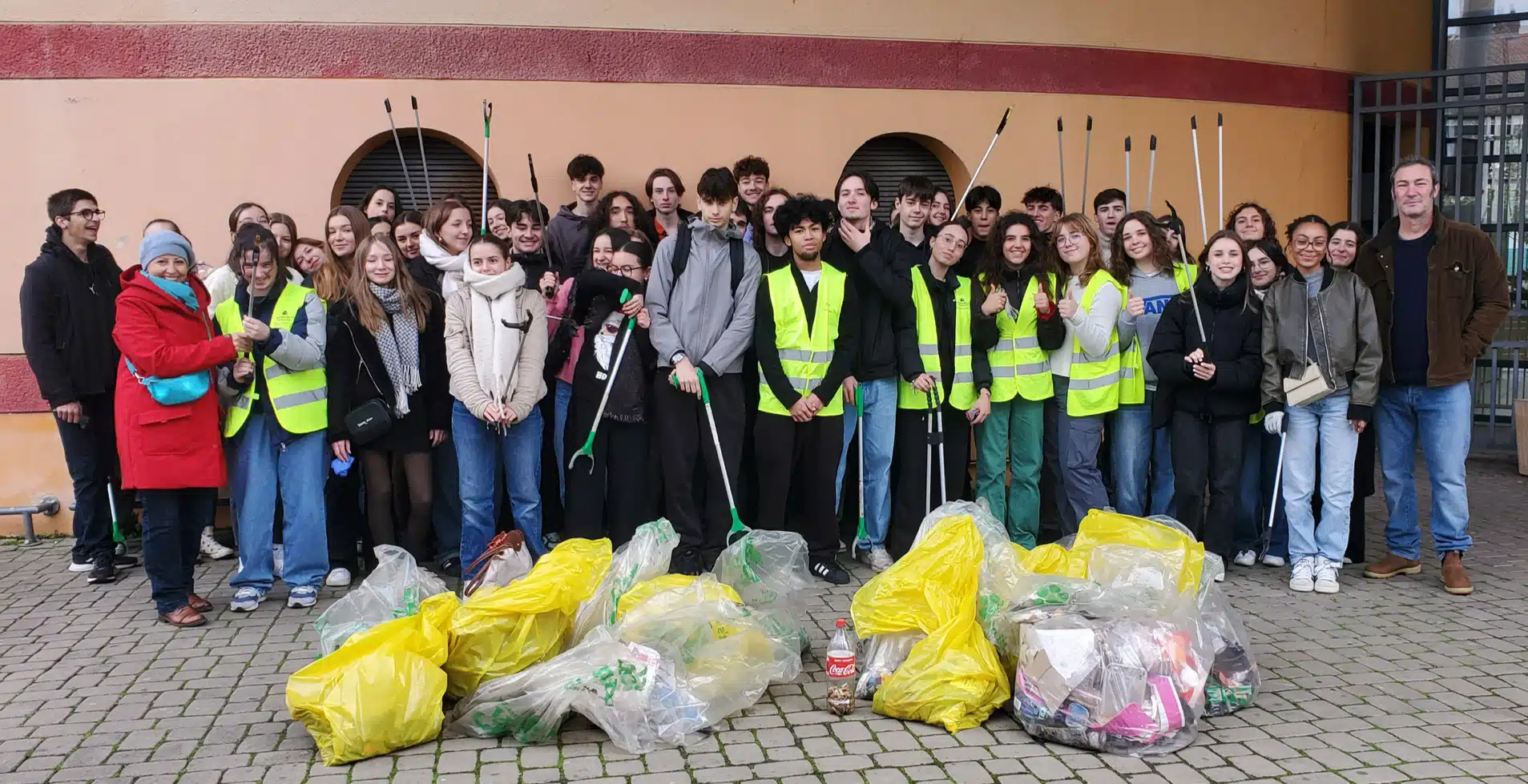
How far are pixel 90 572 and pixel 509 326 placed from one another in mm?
2623

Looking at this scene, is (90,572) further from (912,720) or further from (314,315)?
(912,720)

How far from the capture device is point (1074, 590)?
420cm

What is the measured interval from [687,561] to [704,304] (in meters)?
1.31

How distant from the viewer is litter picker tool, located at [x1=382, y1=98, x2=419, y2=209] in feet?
23.0

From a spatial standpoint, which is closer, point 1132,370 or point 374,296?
point 374,296

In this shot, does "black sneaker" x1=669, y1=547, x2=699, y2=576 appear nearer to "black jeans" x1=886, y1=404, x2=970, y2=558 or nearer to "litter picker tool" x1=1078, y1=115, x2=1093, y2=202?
"black jeans" x1=886, y1=404, x2=970, y2=558

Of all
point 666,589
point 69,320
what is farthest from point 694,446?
point 69,320

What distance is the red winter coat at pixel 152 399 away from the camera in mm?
5180

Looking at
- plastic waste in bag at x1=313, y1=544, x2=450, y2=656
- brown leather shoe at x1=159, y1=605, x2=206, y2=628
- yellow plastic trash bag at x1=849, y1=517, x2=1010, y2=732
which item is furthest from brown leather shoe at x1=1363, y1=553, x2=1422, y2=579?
brown leather shoe at x1=159, y1=605, x2=206, y2=628

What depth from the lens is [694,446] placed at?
6012 mm

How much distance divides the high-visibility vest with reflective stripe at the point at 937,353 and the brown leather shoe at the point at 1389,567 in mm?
2192

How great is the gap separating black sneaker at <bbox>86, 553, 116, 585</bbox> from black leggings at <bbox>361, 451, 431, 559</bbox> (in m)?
1.40

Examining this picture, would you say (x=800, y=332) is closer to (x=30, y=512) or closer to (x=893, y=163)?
(x=893, y=163)

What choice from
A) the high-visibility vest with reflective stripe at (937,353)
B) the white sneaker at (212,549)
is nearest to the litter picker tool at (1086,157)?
the high-visibility vest with reflective stripe at (937,353)
